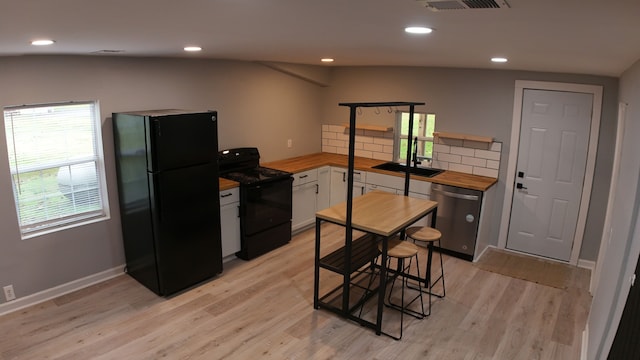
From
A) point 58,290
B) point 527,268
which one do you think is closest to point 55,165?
point 58,290

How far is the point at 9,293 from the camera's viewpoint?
349 centimetres

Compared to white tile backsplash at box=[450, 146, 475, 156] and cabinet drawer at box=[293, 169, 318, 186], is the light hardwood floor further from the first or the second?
white tile backsplash at box=[450, 146, 475, 156]

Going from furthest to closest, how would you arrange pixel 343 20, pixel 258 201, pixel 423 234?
pixel 258 201 < pixel 423 234 < pixel 343 20

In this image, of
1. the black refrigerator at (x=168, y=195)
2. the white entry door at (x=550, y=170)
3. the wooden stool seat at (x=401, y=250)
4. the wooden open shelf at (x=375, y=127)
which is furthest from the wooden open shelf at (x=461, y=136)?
the black refrigerator at (x=168, y=195)

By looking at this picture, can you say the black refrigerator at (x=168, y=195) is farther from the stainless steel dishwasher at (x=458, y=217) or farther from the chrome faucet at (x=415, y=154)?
the chrome faucet at (x=415, y=154)

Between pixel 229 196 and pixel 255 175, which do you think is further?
pixel 255 175

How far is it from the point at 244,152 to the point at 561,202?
11.9ft

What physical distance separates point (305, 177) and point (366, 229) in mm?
2111

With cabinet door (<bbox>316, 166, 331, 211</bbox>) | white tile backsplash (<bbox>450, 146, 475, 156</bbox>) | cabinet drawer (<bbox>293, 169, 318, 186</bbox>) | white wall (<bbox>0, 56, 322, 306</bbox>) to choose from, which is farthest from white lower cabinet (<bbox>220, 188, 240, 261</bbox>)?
white tile backsplash (<bbox>450, 146, 475, 156</bbox>)

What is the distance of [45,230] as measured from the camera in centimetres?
364

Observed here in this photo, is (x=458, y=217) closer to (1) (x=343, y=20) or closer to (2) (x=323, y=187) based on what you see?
(2) (x=323, y=187)

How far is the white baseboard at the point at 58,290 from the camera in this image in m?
3.52

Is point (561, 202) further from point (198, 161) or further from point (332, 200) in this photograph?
point (198, 161)

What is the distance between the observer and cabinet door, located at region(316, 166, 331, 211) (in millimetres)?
5512
